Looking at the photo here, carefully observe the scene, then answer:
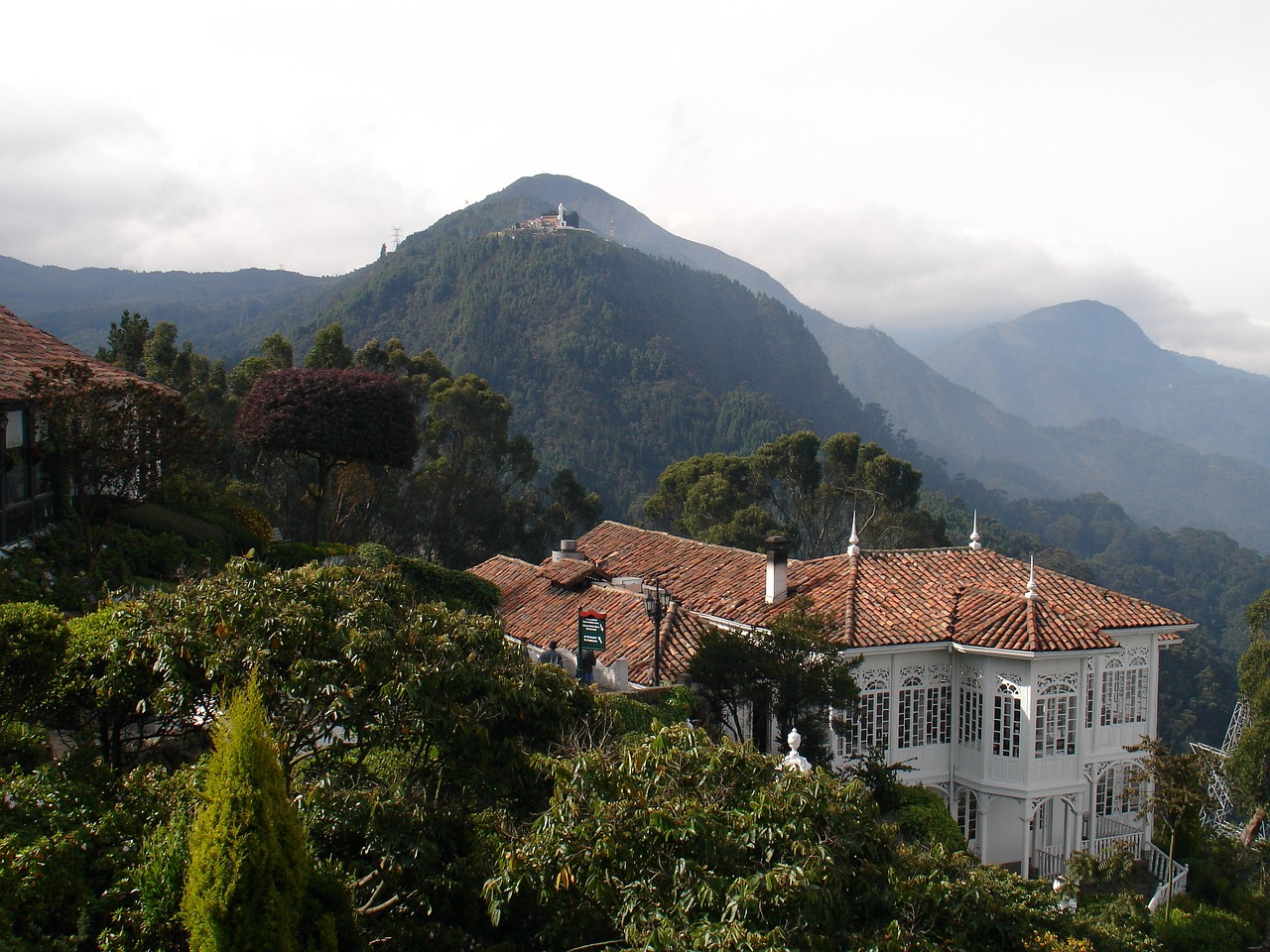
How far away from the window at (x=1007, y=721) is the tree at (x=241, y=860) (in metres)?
15.2

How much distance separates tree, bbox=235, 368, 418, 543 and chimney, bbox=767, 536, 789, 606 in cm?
906

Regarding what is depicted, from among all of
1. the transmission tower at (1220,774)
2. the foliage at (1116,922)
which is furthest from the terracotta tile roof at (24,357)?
the transmission tower at (1220,774)

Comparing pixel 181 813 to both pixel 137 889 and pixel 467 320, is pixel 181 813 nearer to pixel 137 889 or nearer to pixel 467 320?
pixel 137 889

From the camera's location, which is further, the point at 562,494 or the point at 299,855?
the point at 562,494

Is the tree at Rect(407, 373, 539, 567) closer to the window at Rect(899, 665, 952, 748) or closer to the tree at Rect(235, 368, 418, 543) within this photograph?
the tree at Rect(235, 368, 418, 543)

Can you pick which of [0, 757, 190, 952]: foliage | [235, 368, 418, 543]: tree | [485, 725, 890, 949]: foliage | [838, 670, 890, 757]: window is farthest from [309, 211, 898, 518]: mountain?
[485, 725, 890, 949]: foliage

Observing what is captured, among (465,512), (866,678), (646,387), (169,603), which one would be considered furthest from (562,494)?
(646,387)

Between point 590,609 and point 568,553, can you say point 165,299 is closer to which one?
point 568,553

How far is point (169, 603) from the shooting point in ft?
27.9

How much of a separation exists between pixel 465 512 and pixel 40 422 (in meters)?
24.5

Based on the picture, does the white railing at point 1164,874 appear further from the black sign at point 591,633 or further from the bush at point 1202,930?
the black sign at point 591,633

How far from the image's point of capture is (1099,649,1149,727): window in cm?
1941

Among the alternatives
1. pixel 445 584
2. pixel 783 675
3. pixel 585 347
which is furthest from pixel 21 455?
pixel 585 347

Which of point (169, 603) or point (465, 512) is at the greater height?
point (169, 603)
